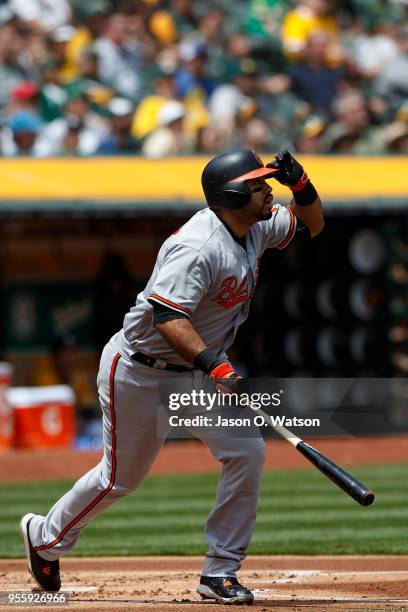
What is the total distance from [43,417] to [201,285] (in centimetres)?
824

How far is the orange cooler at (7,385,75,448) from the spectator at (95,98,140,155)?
2.51m

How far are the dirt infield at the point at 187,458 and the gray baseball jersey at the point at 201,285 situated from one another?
5.88m

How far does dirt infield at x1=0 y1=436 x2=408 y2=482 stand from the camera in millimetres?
10930

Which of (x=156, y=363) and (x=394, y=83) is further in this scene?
(x=394, y=83)

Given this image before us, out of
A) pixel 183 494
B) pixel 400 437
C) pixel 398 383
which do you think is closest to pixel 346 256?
pixel 400 437

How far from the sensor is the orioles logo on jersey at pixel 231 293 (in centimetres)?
467

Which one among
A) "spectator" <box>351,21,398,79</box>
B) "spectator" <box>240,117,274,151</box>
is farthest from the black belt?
"spectator" <box>351,21,398,79</box>

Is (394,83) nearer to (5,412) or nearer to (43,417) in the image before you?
(43,417)

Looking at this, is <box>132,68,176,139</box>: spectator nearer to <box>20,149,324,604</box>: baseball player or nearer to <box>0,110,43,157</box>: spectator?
<box>0,110,43,157</box>: spectator

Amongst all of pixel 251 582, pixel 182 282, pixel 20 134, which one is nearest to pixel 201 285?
pixel 182 282

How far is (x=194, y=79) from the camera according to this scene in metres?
13.9

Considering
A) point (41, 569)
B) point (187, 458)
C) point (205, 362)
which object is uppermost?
point (205, 362)

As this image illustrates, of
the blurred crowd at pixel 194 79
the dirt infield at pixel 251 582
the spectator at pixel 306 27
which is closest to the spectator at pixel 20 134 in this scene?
the blurred crowd at pixel 194 79

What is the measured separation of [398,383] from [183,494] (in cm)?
467
